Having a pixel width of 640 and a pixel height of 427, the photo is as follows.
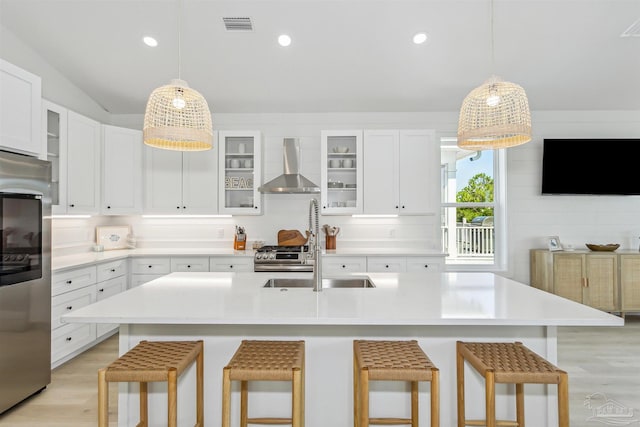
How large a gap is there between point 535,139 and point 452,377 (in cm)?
396

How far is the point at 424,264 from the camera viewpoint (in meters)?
4.12

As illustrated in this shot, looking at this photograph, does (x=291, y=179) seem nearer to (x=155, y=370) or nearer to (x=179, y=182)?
(x=179, y=182)

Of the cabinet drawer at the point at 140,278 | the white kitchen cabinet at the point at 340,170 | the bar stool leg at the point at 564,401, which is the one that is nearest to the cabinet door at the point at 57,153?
the cabinet drawer at the point at 140,278

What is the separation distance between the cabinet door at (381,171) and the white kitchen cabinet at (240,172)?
4.39 feet

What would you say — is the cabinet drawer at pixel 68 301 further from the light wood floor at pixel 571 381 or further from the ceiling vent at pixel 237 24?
the ceiling vent at pixel 237 24

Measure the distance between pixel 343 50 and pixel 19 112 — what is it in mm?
2818

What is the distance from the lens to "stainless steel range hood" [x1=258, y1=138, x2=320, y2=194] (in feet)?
13.4

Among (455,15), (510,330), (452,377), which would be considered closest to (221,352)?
(452,377)

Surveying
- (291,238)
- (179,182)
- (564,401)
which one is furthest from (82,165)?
(564,401)

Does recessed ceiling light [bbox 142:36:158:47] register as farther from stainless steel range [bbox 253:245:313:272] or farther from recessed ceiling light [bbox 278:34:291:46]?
stainless steel range [bbox 253:245:313:272]

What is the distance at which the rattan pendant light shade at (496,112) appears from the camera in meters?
1.97

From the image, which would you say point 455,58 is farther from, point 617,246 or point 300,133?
point 617,246

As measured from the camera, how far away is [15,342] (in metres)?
2.44

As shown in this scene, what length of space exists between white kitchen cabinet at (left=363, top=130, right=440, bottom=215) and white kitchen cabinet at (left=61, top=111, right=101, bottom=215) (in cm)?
308
